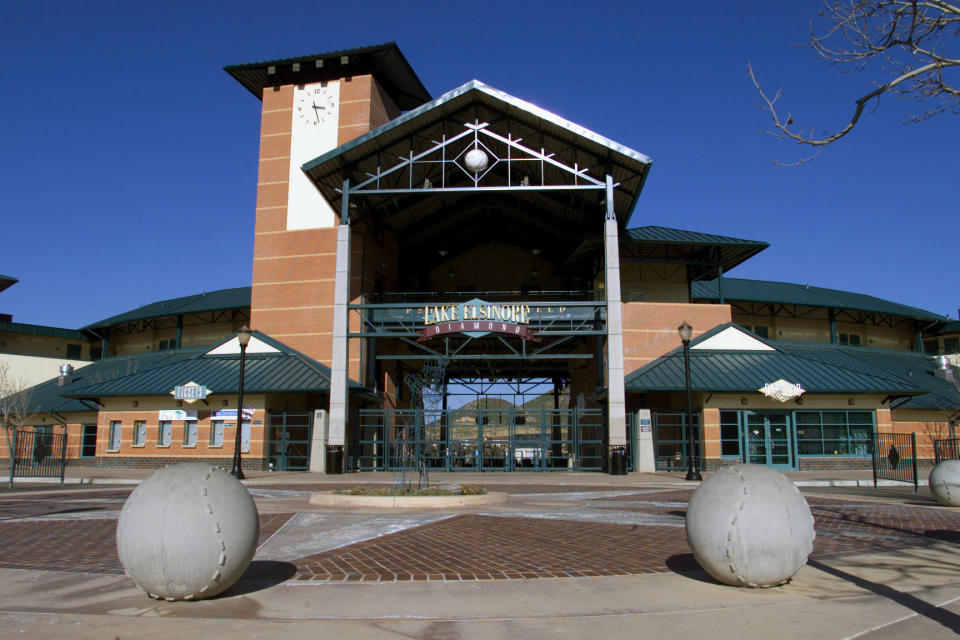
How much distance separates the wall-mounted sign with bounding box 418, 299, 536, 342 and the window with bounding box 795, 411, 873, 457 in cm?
1185

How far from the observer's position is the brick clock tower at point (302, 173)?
3381cm

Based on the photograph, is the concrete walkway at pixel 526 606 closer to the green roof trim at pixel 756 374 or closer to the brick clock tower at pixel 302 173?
the green roof trim at pixel 756 374

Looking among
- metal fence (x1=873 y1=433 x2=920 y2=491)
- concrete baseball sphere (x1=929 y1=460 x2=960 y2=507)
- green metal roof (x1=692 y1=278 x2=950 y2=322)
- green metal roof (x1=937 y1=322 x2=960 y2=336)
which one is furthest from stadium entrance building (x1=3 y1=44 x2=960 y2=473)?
concrete baseball sphere (x1=929 y1=460 x2=960 y2=507)

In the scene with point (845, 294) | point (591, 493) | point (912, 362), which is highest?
point (845, 294)

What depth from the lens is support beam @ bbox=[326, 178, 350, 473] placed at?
28.3 m

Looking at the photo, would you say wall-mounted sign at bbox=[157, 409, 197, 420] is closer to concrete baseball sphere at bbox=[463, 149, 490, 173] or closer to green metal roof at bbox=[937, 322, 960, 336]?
concrete baseball sphere at bbox=[463, 149, 490, 173]

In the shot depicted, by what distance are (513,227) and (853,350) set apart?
2024 centimetres

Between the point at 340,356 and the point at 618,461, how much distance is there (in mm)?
11250

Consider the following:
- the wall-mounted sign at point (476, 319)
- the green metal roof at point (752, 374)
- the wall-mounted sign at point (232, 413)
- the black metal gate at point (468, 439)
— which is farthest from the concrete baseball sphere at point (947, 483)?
the wall-mounted sign at point (232, 413)

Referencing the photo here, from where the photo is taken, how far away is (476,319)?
29.6m

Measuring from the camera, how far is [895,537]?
10.6 metres

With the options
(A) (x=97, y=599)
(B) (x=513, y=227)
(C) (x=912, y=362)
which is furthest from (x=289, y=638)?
(C) (x=912, y=362)

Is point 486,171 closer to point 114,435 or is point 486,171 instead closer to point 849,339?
point 114,435

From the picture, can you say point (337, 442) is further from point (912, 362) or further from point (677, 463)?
point (912, 362)
